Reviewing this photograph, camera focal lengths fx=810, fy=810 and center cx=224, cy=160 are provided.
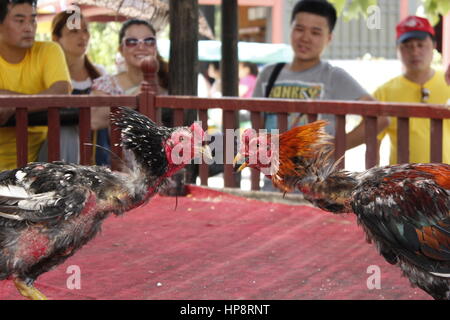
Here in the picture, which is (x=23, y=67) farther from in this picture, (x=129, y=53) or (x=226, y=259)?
(x=226, y=259)

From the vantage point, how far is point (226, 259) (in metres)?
5.04

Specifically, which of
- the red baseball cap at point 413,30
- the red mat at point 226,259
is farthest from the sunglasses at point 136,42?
the red baseball cap at point 413,30

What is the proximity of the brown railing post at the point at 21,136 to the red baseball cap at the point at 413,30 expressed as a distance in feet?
9.96

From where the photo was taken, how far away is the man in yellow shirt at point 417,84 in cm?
631

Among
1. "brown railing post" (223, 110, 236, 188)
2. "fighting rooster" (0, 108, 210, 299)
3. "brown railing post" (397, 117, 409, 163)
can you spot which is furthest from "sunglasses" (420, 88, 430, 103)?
"fighting rooster" (0, 108, 210, 299)

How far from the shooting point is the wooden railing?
20.2 feet

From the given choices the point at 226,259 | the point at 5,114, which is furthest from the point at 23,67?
the point at 226,259

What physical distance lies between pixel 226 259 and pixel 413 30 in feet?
8.61

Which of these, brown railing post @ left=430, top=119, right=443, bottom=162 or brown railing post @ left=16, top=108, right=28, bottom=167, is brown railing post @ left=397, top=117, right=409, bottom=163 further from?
brown railing post @ left=16, top=108, right=28, bottom=167

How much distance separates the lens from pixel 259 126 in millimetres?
6910

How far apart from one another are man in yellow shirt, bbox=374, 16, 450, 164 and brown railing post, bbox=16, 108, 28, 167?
2.85 m

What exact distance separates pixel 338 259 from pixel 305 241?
479mm

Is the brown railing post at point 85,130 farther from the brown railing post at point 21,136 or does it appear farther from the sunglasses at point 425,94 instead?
the sunglasses at point 425,94

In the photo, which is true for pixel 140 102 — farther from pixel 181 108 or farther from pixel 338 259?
pixel 338 259
